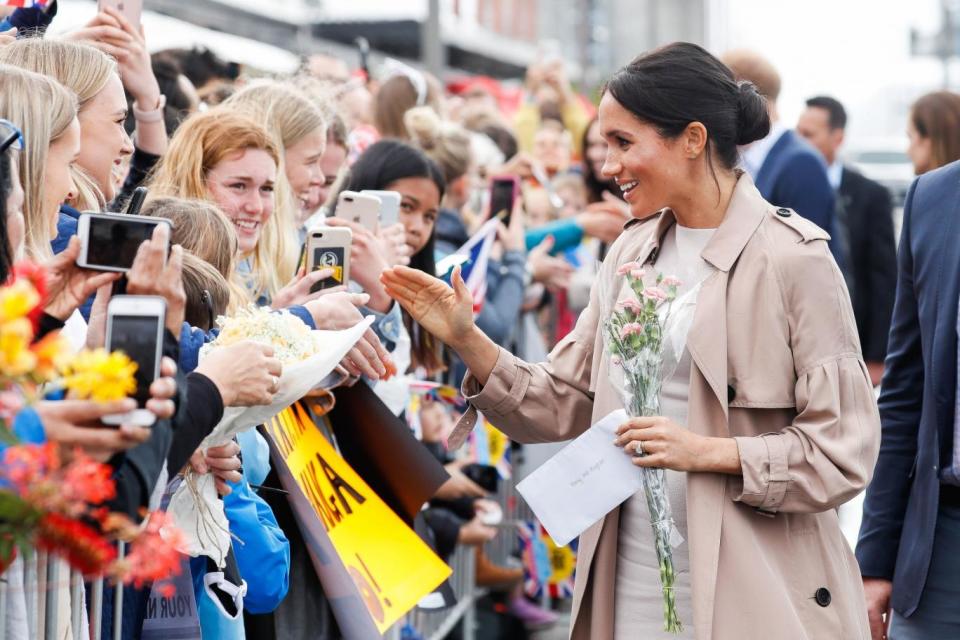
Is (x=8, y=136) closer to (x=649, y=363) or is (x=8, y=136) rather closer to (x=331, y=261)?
(x=649, y=363)

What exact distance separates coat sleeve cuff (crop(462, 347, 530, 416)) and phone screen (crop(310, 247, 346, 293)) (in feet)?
1.89

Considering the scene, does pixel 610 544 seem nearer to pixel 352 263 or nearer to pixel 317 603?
pixel 317 603

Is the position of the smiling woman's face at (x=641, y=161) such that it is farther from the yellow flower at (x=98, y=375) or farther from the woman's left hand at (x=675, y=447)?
the yellow flower at (x=98, y=375)

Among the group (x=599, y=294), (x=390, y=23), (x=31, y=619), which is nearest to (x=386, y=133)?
(x=599, y=294)

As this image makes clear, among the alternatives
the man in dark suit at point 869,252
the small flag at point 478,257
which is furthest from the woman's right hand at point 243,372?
the man in dark suit at point 869,252

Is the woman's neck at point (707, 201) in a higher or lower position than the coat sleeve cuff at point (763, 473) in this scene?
higher

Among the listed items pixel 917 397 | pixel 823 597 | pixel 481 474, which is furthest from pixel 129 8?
pixel 481 474

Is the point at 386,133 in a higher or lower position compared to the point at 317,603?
higher

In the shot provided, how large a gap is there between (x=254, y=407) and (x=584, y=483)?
870 millimetres

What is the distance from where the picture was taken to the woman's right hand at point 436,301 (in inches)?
140

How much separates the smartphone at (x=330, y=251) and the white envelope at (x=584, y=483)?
0.97 m

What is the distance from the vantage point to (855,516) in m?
9.95

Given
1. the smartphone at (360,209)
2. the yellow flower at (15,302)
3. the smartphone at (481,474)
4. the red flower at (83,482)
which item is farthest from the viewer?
the smartphone at (481,474)

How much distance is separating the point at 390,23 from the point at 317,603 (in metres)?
23.0
